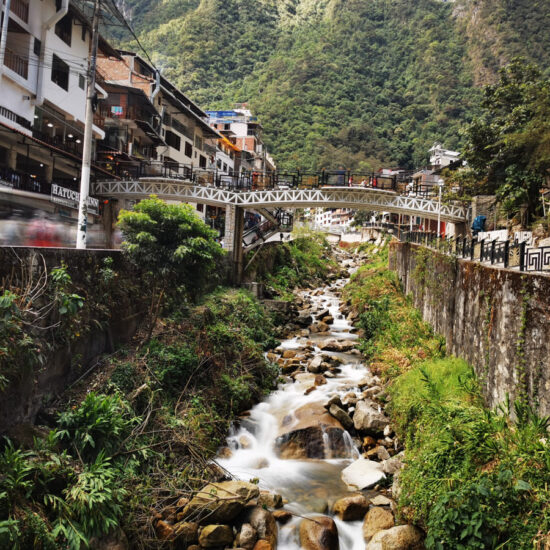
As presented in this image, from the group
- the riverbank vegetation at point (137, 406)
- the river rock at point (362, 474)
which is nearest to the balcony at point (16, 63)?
the riverbank vegetation at point (137, 406)

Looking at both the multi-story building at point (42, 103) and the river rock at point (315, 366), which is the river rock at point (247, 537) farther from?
the multi-story building at point (42, 103)

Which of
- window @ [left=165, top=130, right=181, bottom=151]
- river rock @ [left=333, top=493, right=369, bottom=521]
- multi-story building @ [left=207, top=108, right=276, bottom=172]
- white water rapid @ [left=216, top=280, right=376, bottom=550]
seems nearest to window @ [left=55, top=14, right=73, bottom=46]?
window @ [left=165, top=130, right=181, bottom=151]

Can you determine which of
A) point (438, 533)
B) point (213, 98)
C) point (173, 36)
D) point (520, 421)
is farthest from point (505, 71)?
point (173, 36)

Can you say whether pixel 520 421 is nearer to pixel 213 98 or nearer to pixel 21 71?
pixel 21 71

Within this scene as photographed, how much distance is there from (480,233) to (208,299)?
12.5 metres

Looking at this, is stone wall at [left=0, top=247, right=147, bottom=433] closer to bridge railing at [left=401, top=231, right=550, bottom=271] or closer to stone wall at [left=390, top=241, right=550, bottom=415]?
stone wall at [left=390, top=241, right=550, bottom=415]

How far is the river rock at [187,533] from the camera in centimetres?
880

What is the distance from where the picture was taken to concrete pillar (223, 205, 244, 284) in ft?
88.2

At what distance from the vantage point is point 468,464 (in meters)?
8.42

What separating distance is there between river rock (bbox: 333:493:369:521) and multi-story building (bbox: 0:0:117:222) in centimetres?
1917

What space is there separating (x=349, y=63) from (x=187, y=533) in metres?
108

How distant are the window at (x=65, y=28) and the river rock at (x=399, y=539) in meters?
28.7

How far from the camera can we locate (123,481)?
9336mm

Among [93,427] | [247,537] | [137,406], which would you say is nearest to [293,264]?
[137,406]
